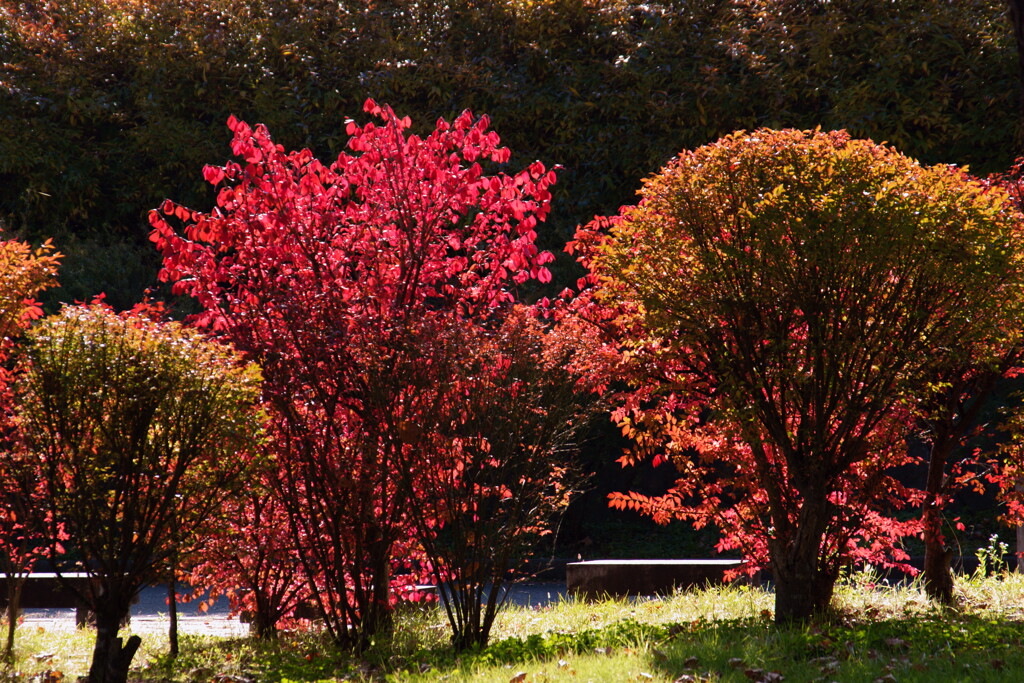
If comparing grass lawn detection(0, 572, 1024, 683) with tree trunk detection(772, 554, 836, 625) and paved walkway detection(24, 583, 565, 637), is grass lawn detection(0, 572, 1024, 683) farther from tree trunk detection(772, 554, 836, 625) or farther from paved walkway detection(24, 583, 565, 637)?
paved walkway detection(24, 583, 565, 637)

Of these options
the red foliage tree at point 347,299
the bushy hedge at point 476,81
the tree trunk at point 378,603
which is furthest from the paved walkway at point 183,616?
the bushy hedge at point 476,81

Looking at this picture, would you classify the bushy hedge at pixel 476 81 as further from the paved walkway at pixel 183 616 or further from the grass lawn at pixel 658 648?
the grass lawn at pixel 658 648

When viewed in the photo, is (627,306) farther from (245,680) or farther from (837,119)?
(837,119)

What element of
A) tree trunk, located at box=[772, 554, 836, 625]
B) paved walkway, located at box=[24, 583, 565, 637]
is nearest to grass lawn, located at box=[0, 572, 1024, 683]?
tree trunk, located at box=[772, 554, 836, 625]

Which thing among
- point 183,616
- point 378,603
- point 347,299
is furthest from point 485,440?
point 183,616

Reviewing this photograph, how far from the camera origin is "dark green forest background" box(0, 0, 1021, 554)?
44.3ft

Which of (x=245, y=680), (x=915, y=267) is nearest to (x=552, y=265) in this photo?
(x=915, y=267)

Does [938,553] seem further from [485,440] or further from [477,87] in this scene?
[477,87]

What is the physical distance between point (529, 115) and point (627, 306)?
904cm

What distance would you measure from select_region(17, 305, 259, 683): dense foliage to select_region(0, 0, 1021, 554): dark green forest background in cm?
836

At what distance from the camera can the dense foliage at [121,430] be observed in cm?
536

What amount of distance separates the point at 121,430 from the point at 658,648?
133 inches

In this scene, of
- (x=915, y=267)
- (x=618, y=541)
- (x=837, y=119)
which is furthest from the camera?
(x=618, y=541)

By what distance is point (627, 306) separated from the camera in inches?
265
